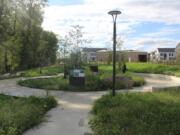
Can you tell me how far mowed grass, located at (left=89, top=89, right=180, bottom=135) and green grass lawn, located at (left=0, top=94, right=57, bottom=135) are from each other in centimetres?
152

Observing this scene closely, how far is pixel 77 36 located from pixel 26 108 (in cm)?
1993

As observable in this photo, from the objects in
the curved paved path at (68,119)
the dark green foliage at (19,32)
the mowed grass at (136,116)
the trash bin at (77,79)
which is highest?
the dark green foliage at (19,32)

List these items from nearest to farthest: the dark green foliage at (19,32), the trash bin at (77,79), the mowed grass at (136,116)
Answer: the mowed grass at (136,116)
the trash bin at (77,79)
the dark green foliage at (19,32)

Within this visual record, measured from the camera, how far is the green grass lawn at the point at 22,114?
8642 mm

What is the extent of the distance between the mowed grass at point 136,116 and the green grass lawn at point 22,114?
1.52m

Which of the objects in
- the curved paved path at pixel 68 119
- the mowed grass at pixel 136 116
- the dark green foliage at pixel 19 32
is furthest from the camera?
the dark green foliage at pixel 19 32

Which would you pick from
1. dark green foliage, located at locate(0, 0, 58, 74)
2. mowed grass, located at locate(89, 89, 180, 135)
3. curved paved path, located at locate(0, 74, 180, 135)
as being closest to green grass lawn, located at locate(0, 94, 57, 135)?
curved paved path, located at locate(0, 74, 180, 135)

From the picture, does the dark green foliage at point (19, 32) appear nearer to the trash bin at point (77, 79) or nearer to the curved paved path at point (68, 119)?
the trash bin at point (77, 79)

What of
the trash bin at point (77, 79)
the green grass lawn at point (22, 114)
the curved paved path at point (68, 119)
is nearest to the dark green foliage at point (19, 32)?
the trash bin at point (77, 79)

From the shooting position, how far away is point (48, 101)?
1259cm

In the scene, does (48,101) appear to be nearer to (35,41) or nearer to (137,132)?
(137,132)

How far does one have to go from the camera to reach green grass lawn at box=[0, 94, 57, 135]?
864cm

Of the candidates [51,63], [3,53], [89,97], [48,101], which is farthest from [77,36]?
[51,63]

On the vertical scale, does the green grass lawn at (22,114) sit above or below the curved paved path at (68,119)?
above
